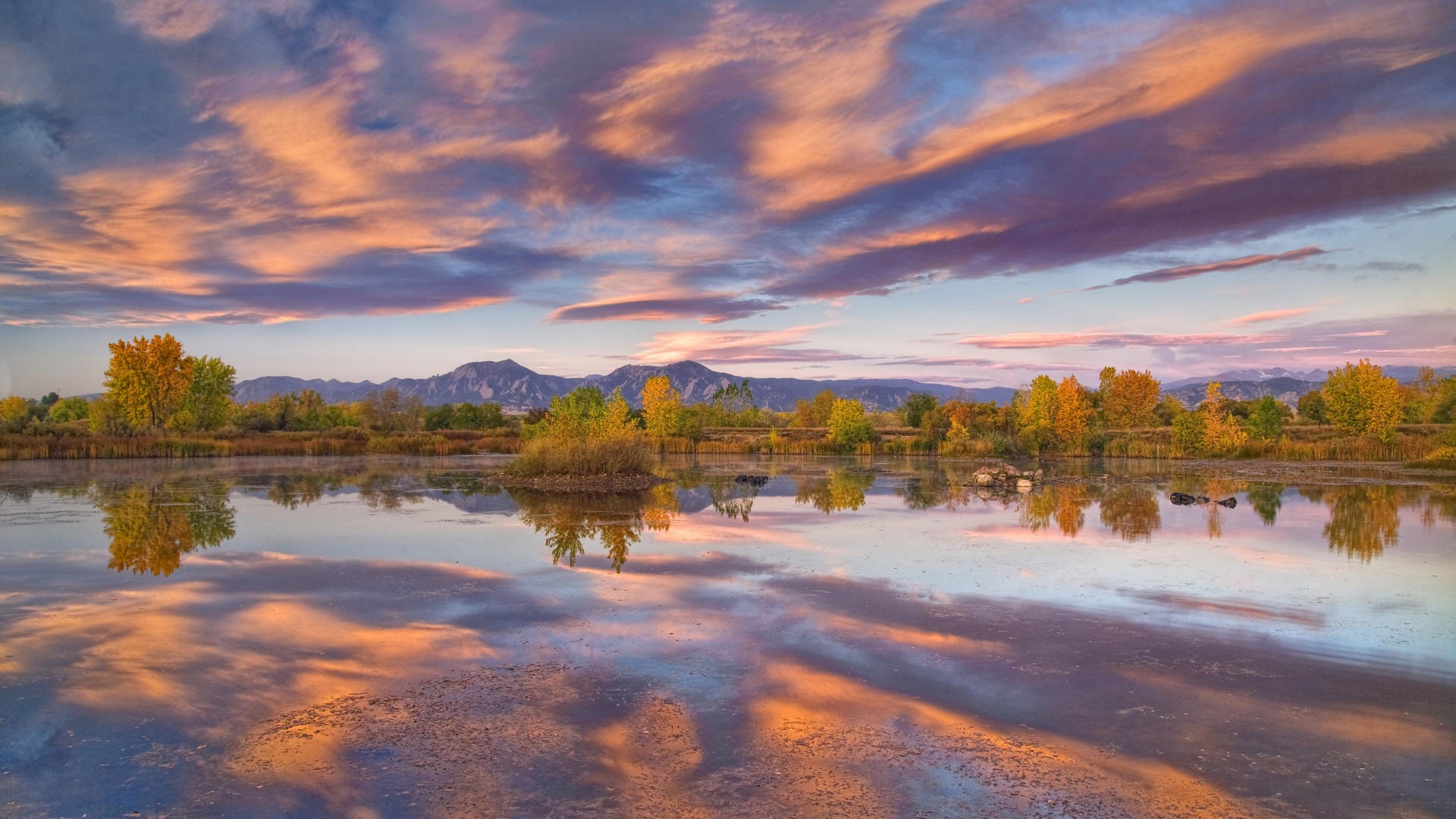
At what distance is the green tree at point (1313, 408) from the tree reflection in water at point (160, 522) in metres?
85.3

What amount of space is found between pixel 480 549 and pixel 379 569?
2116 mm

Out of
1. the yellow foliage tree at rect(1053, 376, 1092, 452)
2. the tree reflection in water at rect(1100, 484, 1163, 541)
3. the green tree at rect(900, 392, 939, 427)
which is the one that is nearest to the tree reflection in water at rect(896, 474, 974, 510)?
the tree reflection in water at rect(1100, 484, 1163, 541)

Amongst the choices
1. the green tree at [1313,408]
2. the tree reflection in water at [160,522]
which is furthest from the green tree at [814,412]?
the tree reflection in water at [160,522]

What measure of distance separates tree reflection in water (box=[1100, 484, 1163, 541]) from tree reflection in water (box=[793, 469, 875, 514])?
20.5ft

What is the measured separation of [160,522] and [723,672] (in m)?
15.2

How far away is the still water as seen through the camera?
484 cm

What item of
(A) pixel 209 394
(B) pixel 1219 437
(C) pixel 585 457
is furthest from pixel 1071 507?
(A) pixel 209 394

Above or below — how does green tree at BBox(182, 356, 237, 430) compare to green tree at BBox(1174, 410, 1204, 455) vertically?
above

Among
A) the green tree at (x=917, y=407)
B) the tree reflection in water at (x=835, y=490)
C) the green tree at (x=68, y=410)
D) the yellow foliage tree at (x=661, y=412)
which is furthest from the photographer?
the green tree at (x=68, y=410)

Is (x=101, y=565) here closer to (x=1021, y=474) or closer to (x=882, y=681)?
(x=882, y=681)

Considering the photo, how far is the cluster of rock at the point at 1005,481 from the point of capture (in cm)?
2734

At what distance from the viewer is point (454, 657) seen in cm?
754

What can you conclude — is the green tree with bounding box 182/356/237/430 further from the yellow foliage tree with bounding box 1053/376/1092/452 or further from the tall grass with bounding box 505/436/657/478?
the yellow foliage tree with bounding box 1053/376/1092/452

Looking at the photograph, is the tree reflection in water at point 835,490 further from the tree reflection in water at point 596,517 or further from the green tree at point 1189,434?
the green tree at point 1189,434
